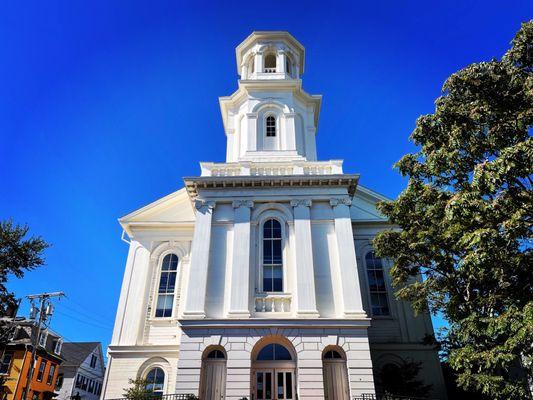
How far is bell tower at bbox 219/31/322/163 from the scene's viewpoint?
78.2 ft

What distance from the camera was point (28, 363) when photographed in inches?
1241

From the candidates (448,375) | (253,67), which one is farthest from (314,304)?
(253,67)

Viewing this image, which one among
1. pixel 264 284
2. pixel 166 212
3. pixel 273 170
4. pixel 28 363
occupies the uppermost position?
pixel 273 170

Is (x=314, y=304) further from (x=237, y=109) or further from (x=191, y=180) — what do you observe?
(x=237, y=109)

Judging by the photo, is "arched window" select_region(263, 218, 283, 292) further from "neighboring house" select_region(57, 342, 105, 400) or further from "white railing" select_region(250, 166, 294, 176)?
"neighboring house" select_region(57, 342, 105, 400)

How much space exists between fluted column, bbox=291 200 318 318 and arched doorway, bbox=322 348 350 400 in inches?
68.0

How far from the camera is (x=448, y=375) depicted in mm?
22516

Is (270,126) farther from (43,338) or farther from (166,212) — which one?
(43,338)

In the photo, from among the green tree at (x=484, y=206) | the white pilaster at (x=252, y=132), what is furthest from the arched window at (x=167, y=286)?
the green tree at (x=484, y=206)

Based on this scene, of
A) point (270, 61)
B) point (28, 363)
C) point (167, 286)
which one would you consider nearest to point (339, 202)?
point (167, 286)

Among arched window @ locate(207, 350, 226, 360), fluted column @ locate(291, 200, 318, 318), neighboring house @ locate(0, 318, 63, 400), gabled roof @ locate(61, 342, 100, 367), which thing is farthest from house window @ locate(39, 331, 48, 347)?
fluted column @ locate(291, 200, 318, 318)

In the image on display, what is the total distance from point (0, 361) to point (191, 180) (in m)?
23.8

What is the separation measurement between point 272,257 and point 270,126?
9.73m

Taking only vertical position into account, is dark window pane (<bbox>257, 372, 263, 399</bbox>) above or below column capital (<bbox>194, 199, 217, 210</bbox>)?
below
